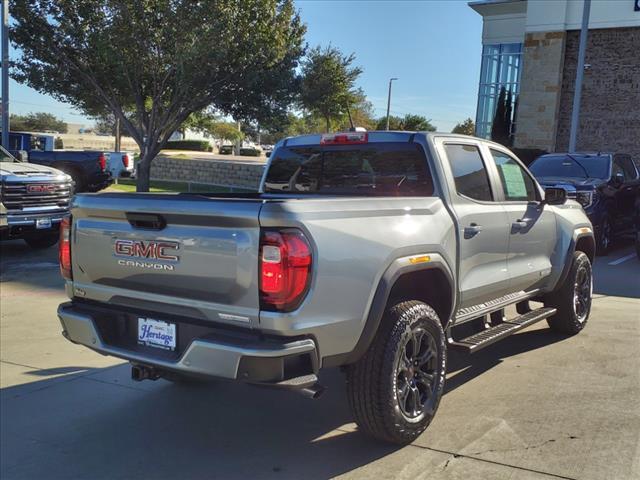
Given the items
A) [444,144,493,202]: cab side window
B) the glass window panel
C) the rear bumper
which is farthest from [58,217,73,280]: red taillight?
the glass window panel

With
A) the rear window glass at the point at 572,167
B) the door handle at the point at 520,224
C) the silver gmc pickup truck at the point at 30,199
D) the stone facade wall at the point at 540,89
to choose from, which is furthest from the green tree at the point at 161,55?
the door handle at the point at 520,224

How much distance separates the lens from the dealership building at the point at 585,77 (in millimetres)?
24109

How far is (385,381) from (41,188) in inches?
339

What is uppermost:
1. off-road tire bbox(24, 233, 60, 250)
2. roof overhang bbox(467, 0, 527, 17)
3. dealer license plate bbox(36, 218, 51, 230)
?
roof overhang bbox(467, 0, 527, 17)

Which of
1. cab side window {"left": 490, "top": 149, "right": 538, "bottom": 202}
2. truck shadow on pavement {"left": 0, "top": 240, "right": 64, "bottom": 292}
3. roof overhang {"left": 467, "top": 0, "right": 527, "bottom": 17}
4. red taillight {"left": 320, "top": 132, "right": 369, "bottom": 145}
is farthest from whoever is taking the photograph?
roof overhang {"left": 467, "top": 0, "right": 527, "bottom": 17}

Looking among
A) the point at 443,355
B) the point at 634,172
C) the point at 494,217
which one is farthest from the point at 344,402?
the point at 634,172

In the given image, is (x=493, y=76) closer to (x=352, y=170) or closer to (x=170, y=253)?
(x=352, y=170)

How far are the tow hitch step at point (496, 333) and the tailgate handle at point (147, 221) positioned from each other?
2.09 m

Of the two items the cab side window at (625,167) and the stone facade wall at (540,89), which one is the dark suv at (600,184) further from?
the stone facade wall at (540,89)

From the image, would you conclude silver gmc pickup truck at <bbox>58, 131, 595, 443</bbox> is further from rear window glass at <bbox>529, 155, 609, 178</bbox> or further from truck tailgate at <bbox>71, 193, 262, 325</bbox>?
rear window glass at <bbox>529, 155, 609, 178</bbox>

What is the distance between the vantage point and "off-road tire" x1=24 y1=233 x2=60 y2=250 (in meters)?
11.3

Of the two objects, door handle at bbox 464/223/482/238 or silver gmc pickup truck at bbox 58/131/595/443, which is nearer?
silver gmc pickup truck at bbox 58/131/595/443

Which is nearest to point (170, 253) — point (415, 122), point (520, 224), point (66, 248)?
point (66, 248)

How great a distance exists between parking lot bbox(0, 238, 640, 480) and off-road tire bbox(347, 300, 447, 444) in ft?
0.57
